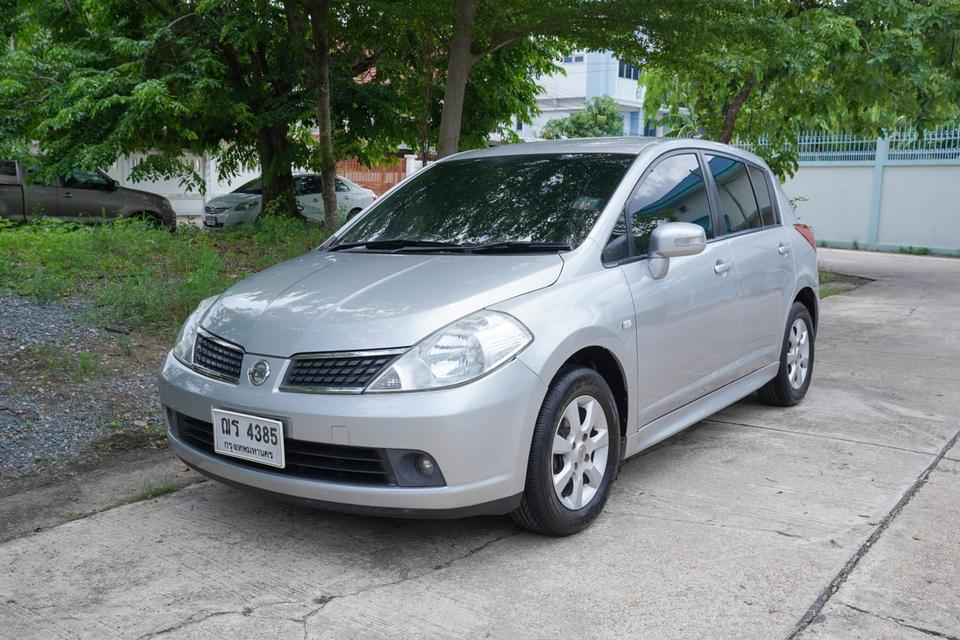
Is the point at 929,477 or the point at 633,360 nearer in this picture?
the point at 633,360

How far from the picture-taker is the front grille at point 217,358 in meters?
3.70

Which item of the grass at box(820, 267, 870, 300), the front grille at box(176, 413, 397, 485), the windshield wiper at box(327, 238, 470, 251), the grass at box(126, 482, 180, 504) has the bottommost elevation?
the grass at box(820, 267, 870, 300)

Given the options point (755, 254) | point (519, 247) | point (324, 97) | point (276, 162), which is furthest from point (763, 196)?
point (276, 162)

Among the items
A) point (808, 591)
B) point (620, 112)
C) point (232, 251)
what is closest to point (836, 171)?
point (232, 251)

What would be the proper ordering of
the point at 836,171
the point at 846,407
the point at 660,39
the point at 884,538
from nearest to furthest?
the point at 884,538
the point at 846,407
the point at 660,39
the point at 836,171

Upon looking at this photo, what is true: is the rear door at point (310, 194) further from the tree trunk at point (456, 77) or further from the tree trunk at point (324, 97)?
the tree trunk at point (456, 77)

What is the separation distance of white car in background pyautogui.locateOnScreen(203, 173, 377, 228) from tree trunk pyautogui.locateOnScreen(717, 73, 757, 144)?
23.0 ft

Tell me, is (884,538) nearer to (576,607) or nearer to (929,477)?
(929,477)

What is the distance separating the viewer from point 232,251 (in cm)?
1024

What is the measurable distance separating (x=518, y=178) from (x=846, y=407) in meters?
2.85

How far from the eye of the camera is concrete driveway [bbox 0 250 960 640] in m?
3.11

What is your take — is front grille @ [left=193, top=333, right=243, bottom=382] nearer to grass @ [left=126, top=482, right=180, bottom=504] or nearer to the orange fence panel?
grass @ [left=126, top=482, right=180, bottom=504]

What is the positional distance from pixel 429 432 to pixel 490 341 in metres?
0.42

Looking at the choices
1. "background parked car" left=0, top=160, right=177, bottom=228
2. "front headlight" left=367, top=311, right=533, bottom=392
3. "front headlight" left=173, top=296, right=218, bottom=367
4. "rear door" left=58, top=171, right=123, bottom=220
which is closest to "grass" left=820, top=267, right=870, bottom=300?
"front headlight" left=367, top=311, right=533, bottom=392
